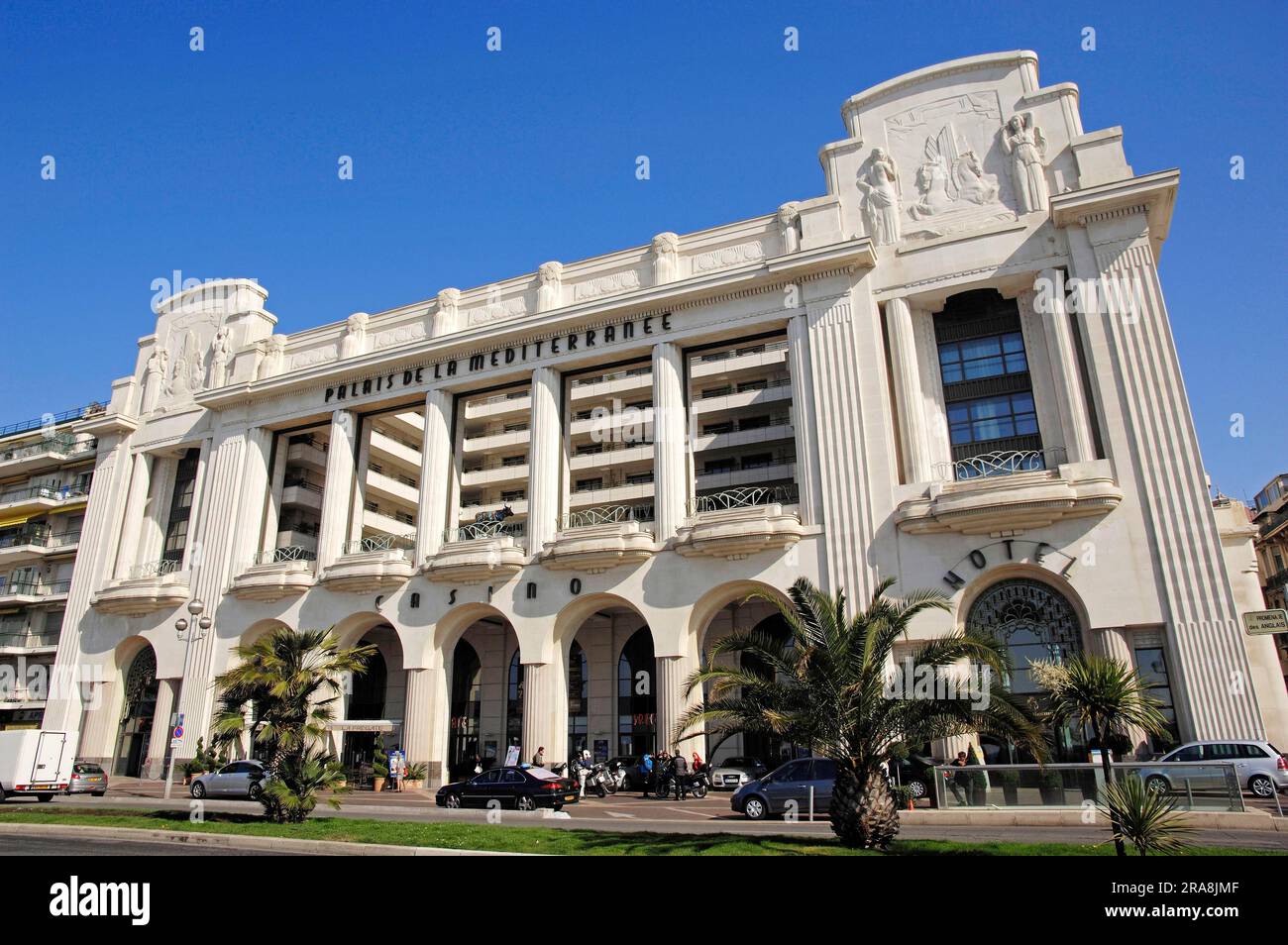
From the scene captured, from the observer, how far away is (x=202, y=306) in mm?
48438

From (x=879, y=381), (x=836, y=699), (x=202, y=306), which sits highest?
(x=202, y=306)

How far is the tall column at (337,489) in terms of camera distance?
39.0 meters

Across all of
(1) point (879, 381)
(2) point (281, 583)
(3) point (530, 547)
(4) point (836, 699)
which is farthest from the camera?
(2) point (281, 583)

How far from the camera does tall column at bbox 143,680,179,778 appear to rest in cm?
3897

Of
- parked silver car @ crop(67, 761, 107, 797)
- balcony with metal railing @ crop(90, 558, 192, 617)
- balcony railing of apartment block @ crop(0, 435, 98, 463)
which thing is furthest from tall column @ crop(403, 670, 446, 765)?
balcony railing of apartment block @ crop(0, 435, 98, 463)

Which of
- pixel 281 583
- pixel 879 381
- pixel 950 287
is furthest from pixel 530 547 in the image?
pixel 950 287

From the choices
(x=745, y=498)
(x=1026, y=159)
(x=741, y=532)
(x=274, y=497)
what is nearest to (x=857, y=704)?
(x=741, y=532)

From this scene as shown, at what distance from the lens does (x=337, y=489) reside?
39906 millimetres

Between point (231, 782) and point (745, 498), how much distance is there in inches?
860

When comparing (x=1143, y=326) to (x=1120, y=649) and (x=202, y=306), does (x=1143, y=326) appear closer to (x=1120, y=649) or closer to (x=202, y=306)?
(x=1120, y=649)

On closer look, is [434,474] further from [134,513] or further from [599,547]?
[134,513]

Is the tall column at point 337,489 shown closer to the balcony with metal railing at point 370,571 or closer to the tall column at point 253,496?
the balcony with metal railing at point 370,571
